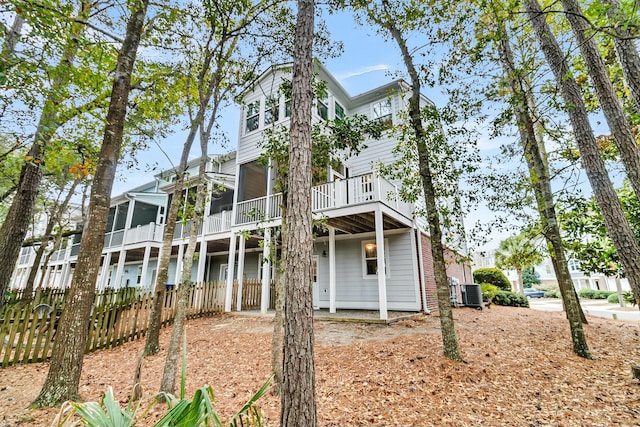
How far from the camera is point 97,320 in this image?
682 centimetres

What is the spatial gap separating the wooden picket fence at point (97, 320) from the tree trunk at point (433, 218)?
19.1ft

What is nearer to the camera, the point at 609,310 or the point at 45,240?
the point at 45,240

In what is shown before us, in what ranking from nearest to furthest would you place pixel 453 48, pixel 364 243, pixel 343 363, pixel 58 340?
pixel 58 340, pixel 343 363, pixel 453 48, pixel 364 243

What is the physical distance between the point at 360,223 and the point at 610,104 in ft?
24.0

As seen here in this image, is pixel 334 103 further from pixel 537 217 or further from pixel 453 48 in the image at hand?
pixel 537 217

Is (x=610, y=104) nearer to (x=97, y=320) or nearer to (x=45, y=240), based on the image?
(x=97, y=320)

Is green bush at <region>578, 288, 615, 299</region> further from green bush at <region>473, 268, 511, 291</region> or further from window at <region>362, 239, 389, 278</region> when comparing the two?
window at <region>362, 239, 389, 278</region>

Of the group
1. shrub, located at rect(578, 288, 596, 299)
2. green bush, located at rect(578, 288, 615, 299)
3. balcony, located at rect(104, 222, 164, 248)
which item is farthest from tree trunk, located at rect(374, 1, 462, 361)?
shrub, located at rect(578, 288, 596, 299)

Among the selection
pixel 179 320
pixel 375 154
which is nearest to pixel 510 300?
pixel 375 154

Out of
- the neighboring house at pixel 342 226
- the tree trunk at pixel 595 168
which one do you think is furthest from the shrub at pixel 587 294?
the tree trunk at pixel 595 168

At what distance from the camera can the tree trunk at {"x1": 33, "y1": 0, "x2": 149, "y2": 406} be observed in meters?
3.56

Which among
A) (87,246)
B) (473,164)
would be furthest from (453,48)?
(87,246)

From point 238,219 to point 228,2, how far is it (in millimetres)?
8273

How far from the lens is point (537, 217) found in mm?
7656
